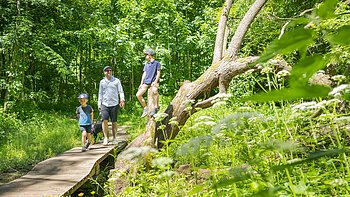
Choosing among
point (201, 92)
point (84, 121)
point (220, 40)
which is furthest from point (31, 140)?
point (220, 40)

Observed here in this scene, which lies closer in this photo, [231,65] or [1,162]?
[231,65]

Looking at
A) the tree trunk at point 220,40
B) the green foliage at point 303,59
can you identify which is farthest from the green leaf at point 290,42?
the tree trunk at point 220,40

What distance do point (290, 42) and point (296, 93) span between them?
69 millimetres

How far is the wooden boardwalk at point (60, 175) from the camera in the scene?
16.3 ft

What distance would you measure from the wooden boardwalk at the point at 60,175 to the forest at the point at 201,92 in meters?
A: 0.44

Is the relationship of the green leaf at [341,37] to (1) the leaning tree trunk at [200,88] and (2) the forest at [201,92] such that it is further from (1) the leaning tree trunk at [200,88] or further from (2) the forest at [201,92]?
(1) the leaning tree trunk at [200,88]

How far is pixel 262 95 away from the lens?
396 mm

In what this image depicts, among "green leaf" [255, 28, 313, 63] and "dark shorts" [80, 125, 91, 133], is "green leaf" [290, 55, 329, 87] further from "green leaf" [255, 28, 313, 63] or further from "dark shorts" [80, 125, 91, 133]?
"dark shorts" [80, 125, 91, 133]

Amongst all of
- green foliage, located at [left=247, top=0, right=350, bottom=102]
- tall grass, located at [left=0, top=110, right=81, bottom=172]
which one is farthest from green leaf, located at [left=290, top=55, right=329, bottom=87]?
tall grass, located at [left=0, top=110, right=81, bottom=172]

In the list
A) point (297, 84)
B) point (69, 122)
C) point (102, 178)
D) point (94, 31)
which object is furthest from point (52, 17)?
point (297, 84)

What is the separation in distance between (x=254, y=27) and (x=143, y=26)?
840 centimetres

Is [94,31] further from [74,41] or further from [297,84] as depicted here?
[297,84]

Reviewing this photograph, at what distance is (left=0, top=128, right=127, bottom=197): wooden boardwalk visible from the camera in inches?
196

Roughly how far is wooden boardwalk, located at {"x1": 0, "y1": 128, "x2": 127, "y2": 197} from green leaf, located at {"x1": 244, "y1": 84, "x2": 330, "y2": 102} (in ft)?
15.2
